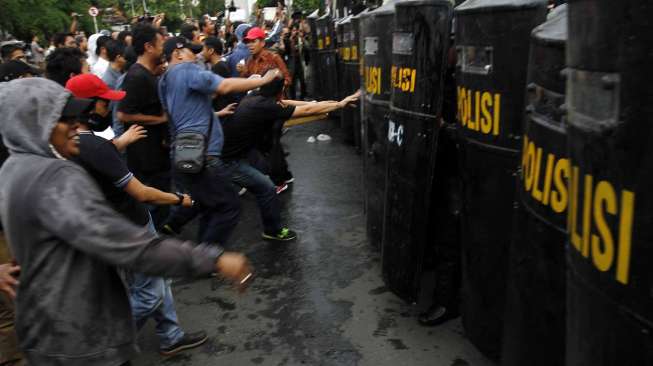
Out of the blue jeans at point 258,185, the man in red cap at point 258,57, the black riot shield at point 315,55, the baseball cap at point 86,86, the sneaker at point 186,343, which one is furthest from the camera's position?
the black riot shield at point 315,55

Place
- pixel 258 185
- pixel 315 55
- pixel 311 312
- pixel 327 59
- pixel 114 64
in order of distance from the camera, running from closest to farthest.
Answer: pixel 311 312 → pixel 258 185 → pixel 114 64 → pixel 327 59 → pixel 315 55

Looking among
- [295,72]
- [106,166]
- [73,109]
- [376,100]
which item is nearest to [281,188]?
[376,100]

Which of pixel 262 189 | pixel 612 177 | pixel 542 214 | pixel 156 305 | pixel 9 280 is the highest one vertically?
pixel 612 177

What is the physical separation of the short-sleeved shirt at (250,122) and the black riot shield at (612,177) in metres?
4.02

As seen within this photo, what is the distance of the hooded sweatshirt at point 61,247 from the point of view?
188 cm

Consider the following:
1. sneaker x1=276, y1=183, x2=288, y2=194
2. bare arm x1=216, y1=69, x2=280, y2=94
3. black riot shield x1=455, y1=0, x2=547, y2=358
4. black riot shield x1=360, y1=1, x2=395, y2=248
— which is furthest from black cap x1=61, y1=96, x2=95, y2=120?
sneaker x1=276, y1=183, x2=288, y2=194

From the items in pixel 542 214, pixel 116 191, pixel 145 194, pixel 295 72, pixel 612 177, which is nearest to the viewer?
pixel 612 177

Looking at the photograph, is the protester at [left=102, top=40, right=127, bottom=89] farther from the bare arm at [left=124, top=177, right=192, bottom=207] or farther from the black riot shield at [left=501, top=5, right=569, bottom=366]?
the black riot shield at [left=501, top=5, right=569, bottom=366]

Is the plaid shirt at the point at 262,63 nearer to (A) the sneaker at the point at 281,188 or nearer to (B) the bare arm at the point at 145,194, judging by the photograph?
(A) the sneaker at the point at 281,188

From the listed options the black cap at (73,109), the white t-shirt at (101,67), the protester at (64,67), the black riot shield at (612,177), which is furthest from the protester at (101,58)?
the black riot shield at (612,177)

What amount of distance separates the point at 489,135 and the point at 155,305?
7.15ft

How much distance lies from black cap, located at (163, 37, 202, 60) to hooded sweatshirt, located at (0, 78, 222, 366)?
2.77 m

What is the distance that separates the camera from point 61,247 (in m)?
1.99

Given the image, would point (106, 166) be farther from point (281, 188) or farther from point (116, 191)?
point (281, 188)
